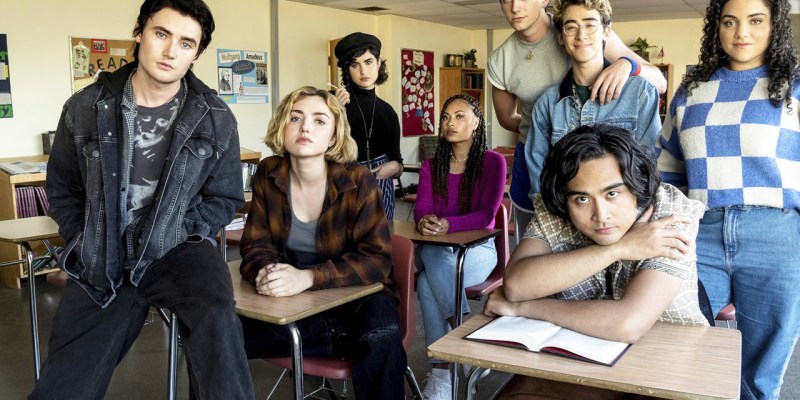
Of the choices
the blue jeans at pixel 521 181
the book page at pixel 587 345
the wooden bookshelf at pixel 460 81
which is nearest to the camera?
the book page at pixel 587 345

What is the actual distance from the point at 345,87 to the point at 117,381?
1.82 m

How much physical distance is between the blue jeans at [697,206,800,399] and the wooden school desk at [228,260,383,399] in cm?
97

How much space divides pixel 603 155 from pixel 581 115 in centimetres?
68

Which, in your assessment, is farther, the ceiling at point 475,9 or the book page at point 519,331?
the ceiling at point 475,9

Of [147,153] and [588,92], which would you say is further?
[588,92]

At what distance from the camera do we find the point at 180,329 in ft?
6.04

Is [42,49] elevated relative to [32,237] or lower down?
elevated

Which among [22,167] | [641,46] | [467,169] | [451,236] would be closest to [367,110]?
[467,169]

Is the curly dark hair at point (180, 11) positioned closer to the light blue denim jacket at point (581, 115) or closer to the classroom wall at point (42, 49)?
the light blue denim jacket at point (581, 115)

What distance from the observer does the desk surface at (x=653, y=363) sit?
4.03 feet

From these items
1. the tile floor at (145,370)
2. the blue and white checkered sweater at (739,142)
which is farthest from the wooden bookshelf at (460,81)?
the blue and white checkered sweater at (739,142)

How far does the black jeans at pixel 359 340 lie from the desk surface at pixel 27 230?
4.33 feet

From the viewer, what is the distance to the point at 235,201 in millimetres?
2129

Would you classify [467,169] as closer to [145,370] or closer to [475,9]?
[145,370]
